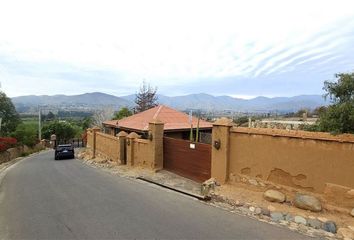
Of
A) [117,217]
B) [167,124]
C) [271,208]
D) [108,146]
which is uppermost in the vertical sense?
[167,124]

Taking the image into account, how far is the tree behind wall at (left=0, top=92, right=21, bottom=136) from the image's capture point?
172ft

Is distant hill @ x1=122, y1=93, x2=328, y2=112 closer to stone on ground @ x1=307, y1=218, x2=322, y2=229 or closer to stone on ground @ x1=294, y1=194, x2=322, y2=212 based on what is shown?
stone on ground @ x1=294, y1=194, x2=322, y2=212

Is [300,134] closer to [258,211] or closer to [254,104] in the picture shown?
[258,211]

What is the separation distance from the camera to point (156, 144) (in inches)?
671

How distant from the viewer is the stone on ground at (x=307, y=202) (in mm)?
8969

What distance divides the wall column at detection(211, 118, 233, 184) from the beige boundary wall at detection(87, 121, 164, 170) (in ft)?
16.6

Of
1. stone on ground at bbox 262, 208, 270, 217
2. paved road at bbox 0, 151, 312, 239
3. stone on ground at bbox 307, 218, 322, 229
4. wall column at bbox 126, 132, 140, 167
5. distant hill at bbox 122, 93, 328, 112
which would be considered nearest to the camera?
paved road at bbox 0, 151, 312, 239

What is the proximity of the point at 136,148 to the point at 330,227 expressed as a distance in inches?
505

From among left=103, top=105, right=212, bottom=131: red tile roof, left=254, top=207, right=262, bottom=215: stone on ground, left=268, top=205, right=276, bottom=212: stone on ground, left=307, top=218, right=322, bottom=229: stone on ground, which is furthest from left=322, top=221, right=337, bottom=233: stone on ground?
left=103, top=105, right=212, bottom=131: red tile roof

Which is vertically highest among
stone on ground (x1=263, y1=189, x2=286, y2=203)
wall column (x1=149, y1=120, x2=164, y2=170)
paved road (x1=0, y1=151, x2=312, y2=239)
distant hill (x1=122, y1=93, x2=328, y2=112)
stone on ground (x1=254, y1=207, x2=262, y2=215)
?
distant hill (x1=122, y1=93, x2=328, y2=112)

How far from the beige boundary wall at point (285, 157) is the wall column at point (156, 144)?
16.3 ft

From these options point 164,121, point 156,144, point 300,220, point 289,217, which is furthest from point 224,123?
point 164,121

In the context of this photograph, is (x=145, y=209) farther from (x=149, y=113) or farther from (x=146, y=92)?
(x=146, y=92)

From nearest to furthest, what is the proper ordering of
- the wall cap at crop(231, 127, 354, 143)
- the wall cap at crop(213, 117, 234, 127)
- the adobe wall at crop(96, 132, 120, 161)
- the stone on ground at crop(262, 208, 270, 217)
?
the wall cap at crop(231, 127, 354, 143), the stone on ground at crop(262, 208, 270, 217), the wall cap at crop(213, 117, 234, 127), the adobe wall at crop(96, 132, 120, 161)
